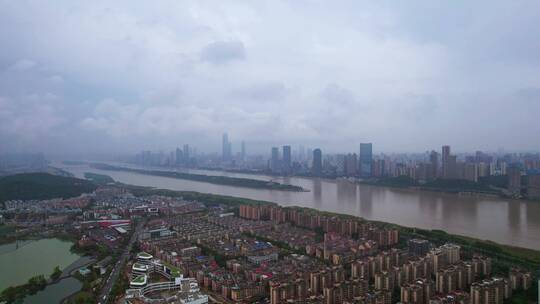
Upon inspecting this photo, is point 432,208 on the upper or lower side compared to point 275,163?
lower

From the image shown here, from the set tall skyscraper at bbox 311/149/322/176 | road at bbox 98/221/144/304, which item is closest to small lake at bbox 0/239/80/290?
road at bbox 98/221/144/304

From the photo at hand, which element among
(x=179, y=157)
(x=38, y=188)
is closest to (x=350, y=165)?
(x=38, y=188)

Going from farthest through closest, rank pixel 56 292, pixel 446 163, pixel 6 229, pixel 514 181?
pixel 446 163 → pixel 514 181 → pixel 6 229 → pixel 56 292

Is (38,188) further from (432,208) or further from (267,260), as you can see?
(432,208)

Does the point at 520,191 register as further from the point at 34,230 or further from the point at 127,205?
the point at 34,230

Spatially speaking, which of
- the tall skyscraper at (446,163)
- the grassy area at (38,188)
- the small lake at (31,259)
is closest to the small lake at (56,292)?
the small lake at (31,259)

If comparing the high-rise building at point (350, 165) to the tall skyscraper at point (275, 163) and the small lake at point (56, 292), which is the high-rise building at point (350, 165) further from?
the small lake at point (56, 292)

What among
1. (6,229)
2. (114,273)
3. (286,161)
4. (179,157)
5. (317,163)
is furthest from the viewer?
(179,157)

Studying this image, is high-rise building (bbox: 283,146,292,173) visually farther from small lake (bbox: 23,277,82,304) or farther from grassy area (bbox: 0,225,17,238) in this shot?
small lake (bbox: 23,277,82,304)

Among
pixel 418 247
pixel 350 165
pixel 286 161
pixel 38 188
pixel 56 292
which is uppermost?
pixel 286 161
